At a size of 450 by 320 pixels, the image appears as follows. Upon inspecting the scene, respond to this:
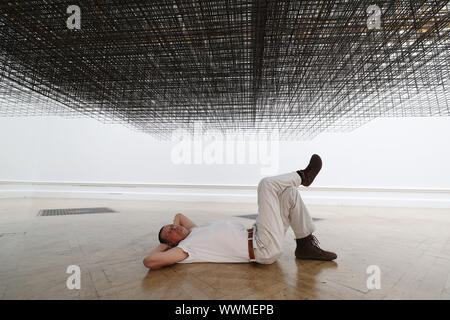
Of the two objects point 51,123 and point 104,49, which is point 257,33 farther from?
point 51,123

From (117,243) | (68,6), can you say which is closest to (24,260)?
(117,243)

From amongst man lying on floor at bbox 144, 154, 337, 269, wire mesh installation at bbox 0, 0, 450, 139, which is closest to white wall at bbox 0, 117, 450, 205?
wire mesh installation at bbox 0, 0, 450, 139

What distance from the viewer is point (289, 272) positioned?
8.21 feet

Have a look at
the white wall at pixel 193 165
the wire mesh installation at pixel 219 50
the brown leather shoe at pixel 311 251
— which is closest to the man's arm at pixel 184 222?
the brown leather shoe at pixel 311 251

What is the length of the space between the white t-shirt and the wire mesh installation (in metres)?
2.81

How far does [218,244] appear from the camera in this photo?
269cm

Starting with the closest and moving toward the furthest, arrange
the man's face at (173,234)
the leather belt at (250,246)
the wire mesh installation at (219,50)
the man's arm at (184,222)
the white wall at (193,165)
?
1. the leather belt at (250,246)
2. the man's face at (173,234)
3. the man's arm at (184,222)
4. the wire mesh installation at (219,50)
5. the white wall at (193,165)

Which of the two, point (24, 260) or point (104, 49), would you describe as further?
point (104, 49)

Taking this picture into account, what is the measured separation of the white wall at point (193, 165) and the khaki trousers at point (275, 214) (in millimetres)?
9085

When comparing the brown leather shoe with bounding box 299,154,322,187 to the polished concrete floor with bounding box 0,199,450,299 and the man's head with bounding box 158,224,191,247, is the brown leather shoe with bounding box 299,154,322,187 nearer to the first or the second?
the polished concrete floor with bounding box 0,199,450,299

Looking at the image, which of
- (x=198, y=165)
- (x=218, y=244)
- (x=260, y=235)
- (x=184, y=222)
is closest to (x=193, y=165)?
(x=198, y=165)

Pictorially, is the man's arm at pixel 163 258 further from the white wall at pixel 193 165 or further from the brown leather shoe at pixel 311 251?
the white wall at pixel 193 165

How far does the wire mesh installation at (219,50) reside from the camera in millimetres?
3832

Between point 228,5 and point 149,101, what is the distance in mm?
4655
